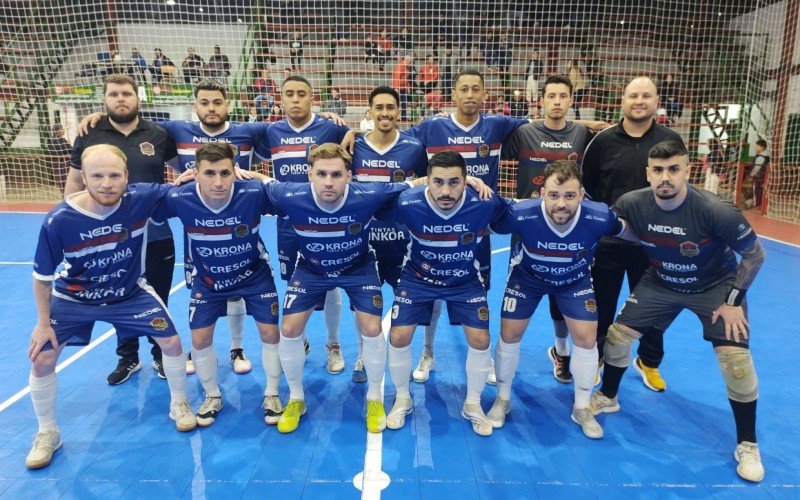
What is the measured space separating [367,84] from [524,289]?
11.6 metres

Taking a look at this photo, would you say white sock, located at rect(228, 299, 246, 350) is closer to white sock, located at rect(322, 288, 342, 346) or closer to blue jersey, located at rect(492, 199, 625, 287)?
white sock, located at rect(322, 288, 342, 346)

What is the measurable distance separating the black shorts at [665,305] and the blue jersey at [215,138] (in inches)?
137

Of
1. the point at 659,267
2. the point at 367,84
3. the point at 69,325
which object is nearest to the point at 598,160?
the point at 659,267

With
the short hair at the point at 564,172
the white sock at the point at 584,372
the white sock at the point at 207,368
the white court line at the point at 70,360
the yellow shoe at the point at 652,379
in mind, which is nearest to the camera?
the short hair at the point at 564,172

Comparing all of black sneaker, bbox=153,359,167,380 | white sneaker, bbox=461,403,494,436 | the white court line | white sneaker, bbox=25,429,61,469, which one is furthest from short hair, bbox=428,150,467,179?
the white court line

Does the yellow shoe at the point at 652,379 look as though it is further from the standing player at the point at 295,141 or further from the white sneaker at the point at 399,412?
the standing player at the point at 295,141

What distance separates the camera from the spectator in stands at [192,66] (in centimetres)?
1364

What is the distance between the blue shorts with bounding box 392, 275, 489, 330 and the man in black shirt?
217cm

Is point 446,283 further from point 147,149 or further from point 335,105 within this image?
point 335,105

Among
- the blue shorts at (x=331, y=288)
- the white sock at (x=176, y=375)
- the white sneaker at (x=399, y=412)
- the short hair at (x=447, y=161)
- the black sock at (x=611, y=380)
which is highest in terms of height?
the short hair at (x=447, y=161)

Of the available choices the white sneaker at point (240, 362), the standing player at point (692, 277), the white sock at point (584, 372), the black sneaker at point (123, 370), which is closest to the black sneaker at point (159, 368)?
the black sneaker at point (123, 370)

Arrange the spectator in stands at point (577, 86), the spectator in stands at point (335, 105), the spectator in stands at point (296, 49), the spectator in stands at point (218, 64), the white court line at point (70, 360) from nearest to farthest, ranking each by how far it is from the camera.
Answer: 1. the white court line at point (70, 360)
2. the spectator in stands at point (577, 86)
3. the spectator in stands at point (335, 105)
4. the spectator in stands at point (296, 49)
5. the spectator in stands at point (218, 64)

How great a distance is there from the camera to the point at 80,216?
3273 millimetres

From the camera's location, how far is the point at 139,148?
162 inches
